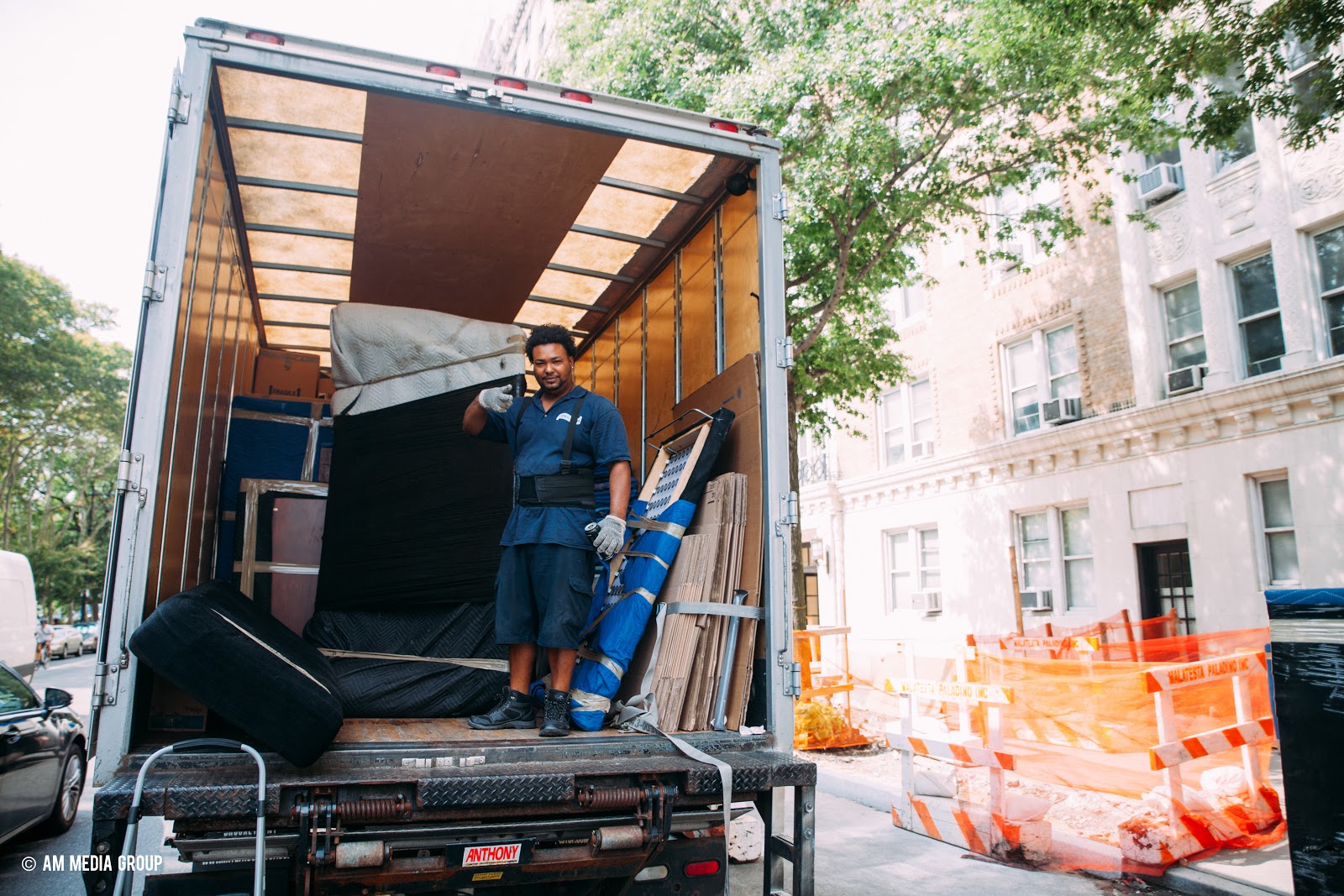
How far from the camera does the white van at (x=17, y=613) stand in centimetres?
1280

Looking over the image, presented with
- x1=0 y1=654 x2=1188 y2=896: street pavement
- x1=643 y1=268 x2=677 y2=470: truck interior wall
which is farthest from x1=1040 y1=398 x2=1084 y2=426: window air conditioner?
x1=643 y1=268 x2=677 y2=470: truck interior wall

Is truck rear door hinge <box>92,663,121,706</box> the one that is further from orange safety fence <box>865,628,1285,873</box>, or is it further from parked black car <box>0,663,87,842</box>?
orange safety fence <box>865,628,1285,873</box>

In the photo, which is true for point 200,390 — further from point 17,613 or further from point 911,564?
point 911,564

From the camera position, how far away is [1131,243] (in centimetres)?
1457

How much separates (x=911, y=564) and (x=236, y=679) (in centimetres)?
1756

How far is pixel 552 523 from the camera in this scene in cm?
411

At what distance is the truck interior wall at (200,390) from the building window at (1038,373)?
14.0m

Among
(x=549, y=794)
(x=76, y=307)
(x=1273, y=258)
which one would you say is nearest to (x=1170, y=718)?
(x=549, y=794)

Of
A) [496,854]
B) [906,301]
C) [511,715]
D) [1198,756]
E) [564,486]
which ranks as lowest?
[1198,756]

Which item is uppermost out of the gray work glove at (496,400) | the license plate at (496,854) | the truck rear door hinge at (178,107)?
the truck rear door hinge at (178,107)

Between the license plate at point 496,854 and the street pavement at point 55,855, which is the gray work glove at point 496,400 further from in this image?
the street pavement at point 55,855

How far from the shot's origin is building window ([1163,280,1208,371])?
1365cm

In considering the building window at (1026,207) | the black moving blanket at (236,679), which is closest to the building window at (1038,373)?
the building window at (1026,207)

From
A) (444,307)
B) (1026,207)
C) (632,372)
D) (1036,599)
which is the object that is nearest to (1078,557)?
(1036,599)
